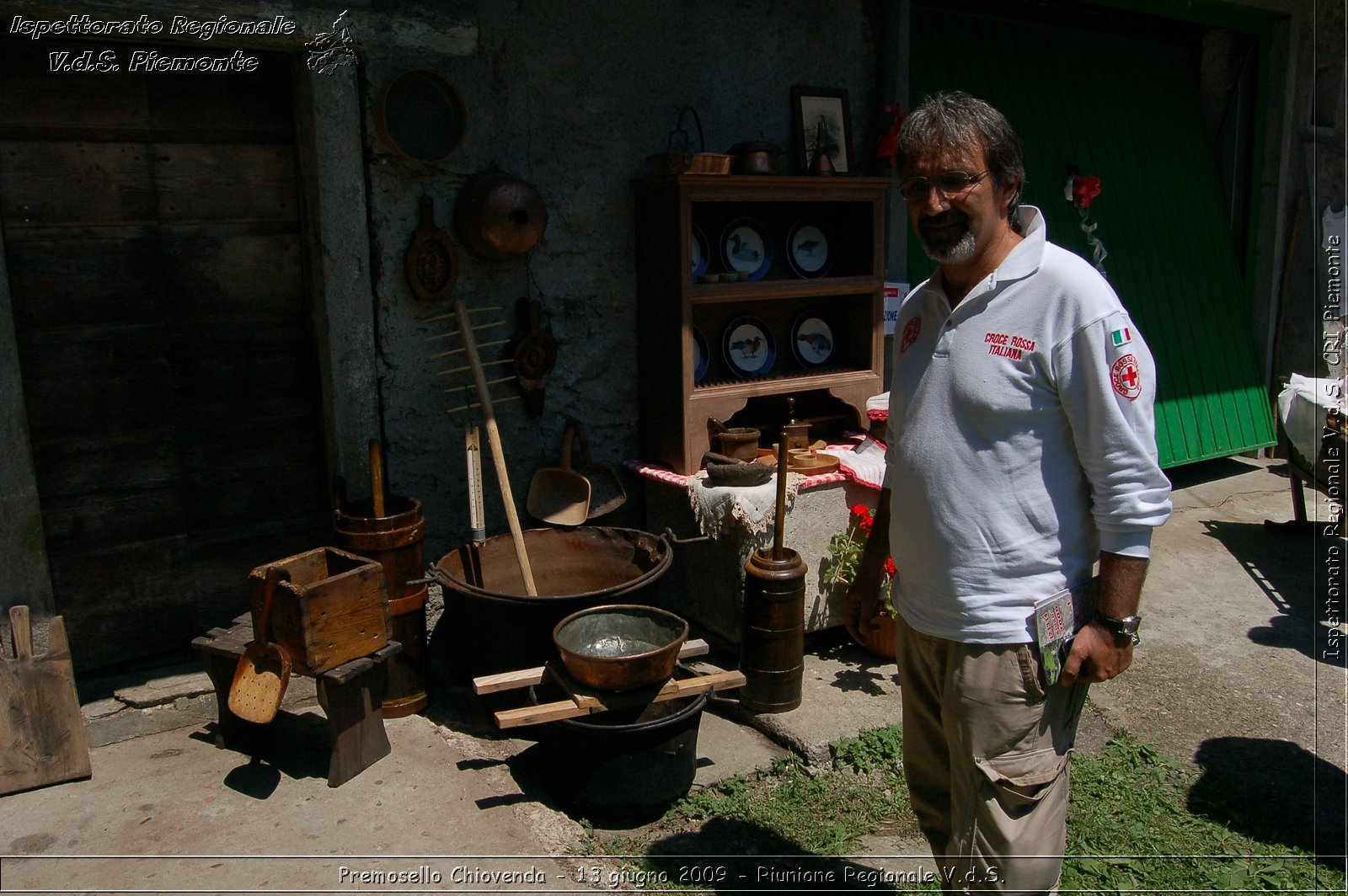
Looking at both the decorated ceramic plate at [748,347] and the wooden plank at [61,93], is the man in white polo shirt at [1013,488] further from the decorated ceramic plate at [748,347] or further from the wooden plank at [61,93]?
the wooden plank at [61,93]

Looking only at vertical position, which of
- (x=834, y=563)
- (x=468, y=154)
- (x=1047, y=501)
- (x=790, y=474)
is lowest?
(x=834, y=563)

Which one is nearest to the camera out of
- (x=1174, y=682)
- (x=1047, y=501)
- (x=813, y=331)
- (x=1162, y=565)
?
(x=1047, y=501)

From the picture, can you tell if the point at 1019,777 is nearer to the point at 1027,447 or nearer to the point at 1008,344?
the point at 1027,447

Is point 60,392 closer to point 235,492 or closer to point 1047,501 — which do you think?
point 235,492

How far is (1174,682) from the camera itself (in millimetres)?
4305

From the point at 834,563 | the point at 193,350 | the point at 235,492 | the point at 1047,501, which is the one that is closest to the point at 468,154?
the point at 193,350

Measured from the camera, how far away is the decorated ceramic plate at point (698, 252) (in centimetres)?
466

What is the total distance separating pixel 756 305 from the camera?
5.07 meters

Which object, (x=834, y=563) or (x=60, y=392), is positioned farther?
(x=834, y=563)

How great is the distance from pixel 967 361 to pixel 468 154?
258cm

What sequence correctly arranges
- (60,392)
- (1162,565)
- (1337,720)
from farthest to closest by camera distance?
(1162,565) < (1337,720) < (60,392)

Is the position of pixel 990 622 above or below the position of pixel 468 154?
below

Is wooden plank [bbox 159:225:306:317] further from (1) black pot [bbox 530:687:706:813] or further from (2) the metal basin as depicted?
(1) black pot [bbox 530:687:706:813]

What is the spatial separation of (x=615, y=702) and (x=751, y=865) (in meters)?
0.65
